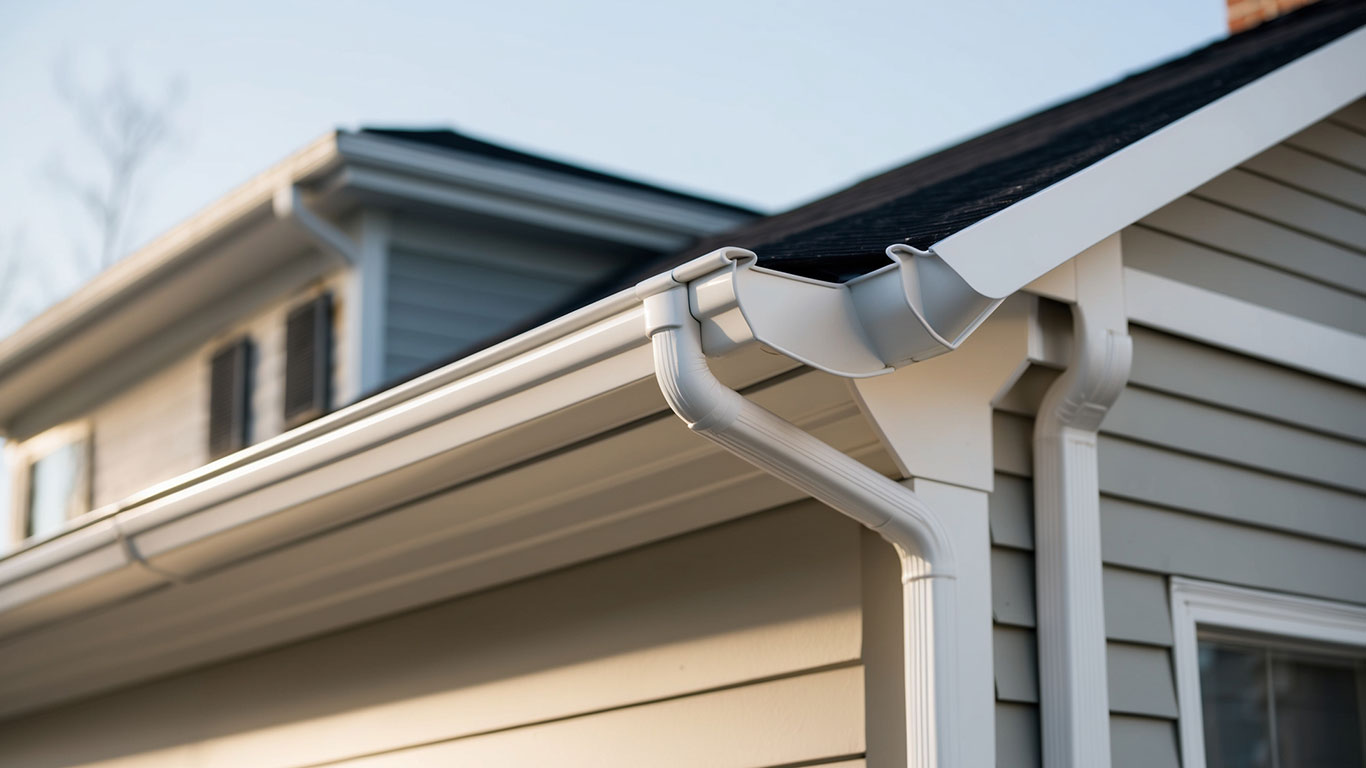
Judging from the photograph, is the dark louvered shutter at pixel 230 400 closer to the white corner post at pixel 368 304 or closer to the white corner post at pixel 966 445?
the white corner post at pixel 368 304

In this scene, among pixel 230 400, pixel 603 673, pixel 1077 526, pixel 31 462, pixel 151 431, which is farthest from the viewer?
pixel 31 462

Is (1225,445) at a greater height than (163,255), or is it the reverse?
(163,255)

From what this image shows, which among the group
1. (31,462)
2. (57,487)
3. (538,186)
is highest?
(538,186)

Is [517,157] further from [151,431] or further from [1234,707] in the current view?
[1234,707]

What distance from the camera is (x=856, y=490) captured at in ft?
7.70

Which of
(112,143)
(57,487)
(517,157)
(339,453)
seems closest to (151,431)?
(57,487)

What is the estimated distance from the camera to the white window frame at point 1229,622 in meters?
2.90

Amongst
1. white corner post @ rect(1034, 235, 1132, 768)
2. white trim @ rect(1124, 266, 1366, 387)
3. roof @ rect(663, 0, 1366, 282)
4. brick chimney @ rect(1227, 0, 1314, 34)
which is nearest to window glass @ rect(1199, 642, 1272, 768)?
white corner post @ rect(1034, 235, 1132, 768)

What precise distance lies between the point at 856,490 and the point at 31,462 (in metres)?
9.02

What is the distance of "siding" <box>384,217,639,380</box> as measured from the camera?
22.7 feet

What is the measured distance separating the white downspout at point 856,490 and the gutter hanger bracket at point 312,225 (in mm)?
4857

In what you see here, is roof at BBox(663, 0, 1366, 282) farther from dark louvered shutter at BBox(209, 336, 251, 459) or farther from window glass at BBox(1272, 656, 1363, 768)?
dark louvered shutter at BBox(209, 336, 251, 459)

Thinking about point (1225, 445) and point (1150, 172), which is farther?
point (1225, 445)

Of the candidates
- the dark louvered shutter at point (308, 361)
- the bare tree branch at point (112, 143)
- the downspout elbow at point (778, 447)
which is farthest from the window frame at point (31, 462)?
the downspout elbow at point (778, 447)
